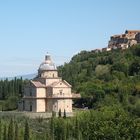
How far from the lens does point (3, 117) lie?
200 feet

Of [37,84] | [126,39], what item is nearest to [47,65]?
[37,84]

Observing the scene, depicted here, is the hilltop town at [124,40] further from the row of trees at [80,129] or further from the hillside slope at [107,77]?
the row of trees at [80,129]

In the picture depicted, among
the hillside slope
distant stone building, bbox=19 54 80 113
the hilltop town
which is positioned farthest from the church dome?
the hilltop town

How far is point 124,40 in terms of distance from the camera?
409 ft

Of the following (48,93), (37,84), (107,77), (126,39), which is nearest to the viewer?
(48,93)

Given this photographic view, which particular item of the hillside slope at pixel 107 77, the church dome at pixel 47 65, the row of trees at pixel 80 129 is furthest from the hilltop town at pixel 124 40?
the row of trees at pixel 80 129

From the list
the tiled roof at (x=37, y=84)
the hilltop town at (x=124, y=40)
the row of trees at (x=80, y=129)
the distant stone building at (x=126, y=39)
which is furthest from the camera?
Result: the distant stone building at (x=126, y=39)

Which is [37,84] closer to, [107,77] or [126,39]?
[107,77]

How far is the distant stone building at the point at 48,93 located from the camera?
66688 millimetres

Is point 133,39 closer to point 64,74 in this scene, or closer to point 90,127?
point 64,74

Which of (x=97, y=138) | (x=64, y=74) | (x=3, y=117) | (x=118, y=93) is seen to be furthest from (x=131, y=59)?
(x=97, y=138)

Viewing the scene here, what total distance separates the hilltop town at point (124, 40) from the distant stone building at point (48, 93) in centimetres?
4794

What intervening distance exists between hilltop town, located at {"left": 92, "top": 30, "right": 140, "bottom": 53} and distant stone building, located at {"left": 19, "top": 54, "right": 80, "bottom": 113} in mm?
47940

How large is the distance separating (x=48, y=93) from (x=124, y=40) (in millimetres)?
60089
